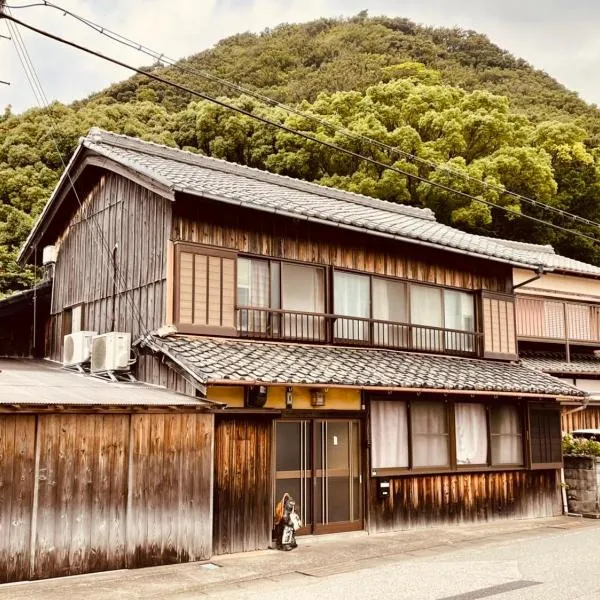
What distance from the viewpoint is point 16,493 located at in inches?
357

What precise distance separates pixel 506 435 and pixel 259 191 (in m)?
8.31

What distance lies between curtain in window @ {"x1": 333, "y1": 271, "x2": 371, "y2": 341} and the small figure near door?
4.25m

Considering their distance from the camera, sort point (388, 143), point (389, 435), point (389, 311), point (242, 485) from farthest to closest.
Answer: point (388, 143) < point (389, 311) < point (389, 435) < point (242, 485)

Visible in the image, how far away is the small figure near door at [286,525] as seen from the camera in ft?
38.3

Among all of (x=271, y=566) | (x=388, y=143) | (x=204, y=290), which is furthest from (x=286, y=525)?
(x=388, y=143)

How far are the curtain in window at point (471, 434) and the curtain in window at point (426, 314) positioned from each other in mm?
1779

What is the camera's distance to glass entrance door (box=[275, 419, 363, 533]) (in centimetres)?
1271

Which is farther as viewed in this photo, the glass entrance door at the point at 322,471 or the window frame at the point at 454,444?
the window frame at the point at 454,444

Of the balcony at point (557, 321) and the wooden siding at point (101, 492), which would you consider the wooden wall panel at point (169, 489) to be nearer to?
the wooden siding at point (101, 492)

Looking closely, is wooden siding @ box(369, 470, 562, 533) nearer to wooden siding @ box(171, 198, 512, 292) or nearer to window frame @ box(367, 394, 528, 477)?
window frame @ box(367, 394, 528, 477)

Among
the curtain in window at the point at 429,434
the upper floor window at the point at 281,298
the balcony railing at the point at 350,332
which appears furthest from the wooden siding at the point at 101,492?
the curtain in window at the point at 429,434

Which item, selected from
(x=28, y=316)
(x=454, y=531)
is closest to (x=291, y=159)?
(x=28, y=316)

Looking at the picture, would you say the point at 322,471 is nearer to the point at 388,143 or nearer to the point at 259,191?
the point at 259,191

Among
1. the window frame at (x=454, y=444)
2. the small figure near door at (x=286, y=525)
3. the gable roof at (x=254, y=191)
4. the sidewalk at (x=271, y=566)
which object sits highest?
the gable roof at (x=254, y=191)
